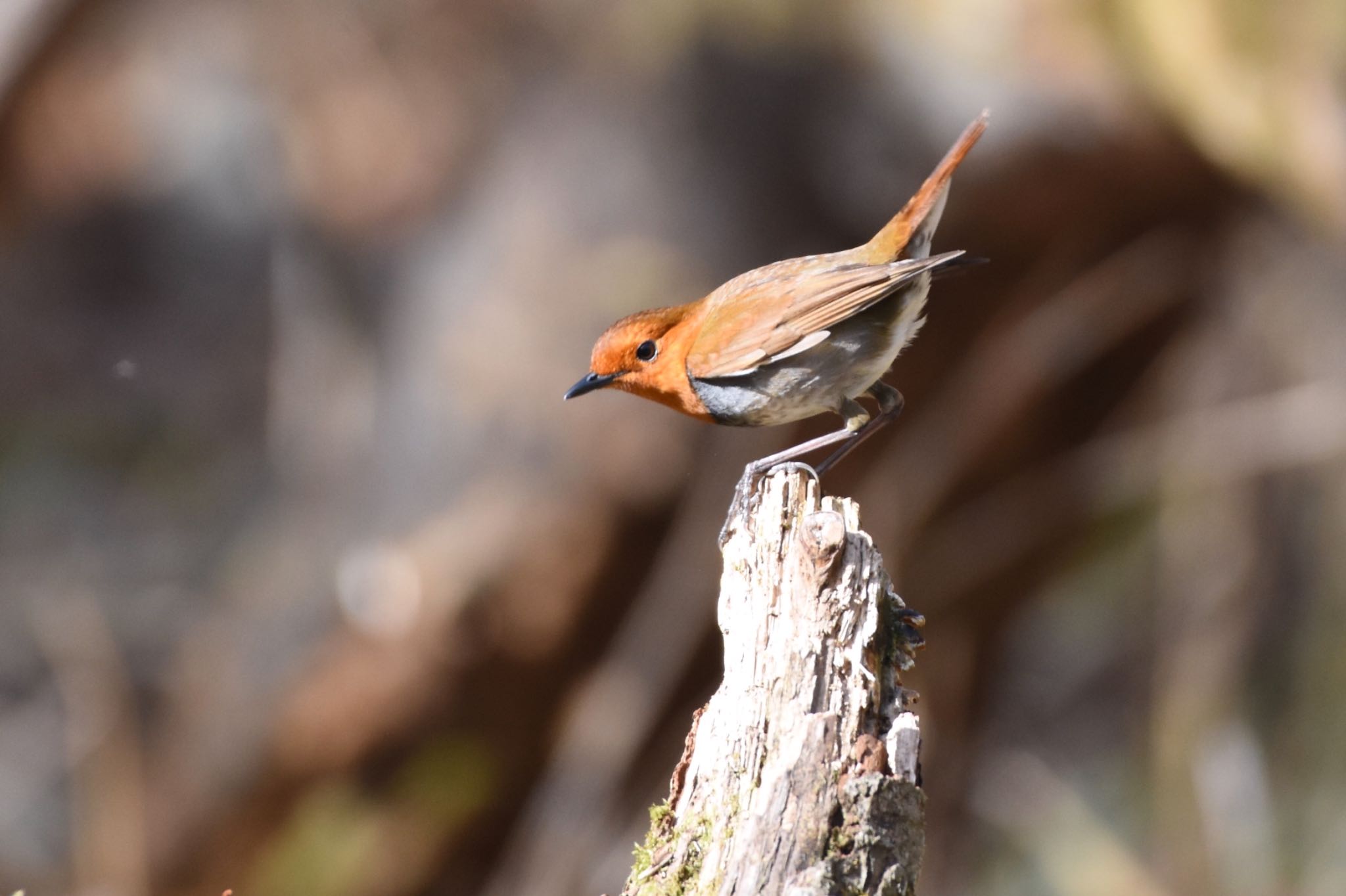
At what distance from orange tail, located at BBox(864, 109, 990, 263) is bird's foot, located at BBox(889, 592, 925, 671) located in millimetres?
1286

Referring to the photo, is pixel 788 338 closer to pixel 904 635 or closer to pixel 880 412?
pixel 880 412

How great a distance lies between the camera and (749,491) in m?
3.33

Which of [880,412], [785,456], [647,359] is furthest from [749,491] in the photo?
[880,412]

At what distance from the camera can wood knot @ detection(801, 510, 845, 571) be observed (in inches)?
105

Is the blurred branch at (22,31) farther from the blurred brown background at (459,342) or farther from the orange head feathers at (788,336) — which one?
the orange head feathers at (788,336)

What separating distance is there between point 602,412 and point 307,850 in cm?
276

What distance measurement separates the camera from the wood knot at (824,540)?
2.67 metres

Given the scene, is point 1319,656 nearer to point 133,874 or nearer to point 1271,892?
point 1271,892

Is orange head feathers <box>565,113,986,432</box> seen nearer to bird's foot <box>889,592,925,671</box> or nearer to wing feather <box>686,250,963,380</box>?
wing feather <box>686,250,963,380</box>

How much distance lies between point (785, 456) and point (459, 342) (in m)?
3.07

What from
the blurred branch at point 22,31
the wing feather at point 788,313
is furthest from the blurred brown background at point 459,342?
the wing feather at point 788,313

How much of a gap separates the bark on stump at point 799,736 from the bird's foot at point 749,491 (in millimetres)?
97

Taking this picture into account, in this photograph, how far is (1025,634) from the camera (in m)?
9.48

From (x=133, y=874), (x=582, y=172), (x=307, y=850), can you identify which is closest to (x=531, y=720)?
(x=307, y=850)
